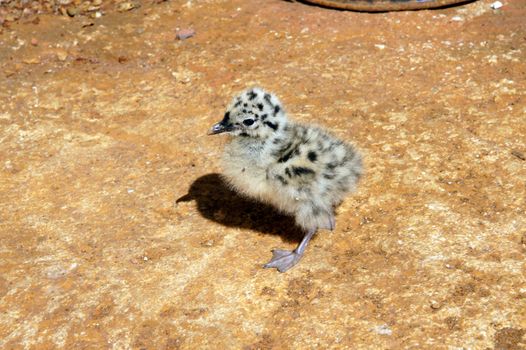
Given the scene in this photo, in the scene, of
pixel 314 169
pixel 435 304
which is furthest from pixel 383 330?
pixel 314 169

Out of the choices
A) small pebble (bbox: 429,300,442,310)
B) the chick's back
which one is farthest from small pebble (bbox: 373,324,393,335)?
the chick's back

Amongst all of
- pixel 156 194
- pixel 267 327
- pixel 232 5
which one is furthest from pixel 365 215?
pixel 232 5

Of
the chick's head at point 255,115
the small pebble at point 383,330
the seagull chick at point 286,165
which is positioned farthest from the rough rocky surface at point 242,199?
the chick's head at point 255,115

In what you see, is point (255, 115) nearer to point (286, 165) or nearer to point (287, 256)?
point (286, 165)

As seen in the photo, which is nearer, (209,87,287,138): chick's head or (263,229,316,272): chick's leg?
(263,229,316,272): chick's leg

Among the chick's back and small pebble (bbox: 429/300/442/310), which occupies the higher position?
the chick's back

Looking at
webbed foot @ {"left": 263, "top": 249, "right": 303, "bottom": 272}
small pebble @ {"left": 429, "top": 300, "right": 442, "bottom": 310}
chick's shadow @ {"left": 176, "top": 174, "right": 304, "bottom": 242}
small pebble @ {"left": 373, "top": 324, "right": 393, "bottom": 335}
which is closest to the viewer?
small pebble @ {"left": 373, "top": 324, "right": 393, "bottom": 335}

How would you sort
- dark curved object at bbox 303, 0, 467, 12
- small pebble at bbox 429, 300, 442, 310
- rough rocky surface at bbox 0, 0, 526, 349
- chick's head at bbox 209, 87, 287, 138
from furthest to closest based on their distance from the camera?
1. dark curved object at bbox 303, 0, 467, 12
2. chick's head at bbox 209, 87, 287, 138
3. rough rocky surface at bbox 0, 0, 526, 349
4. small pebble at bbox 429, 300, 442, 310

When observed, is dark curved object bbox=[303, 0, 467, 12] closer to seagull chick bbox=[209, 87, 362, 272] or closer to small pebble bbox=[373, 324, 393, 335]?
seagull chick bbox=[209, 87, 362, 272]
